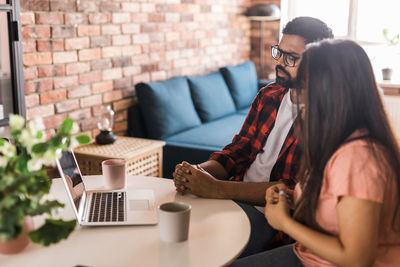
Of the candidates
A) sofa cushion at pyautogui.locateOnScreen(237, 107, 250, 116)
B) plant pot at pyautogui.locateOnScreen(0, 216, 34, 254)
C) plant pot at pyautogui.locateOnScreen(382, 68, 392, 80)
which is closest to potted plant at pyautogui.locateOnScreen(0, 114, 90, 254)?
plant pot at pyautogui.locateOnScreen(0, 216, 34, 254)

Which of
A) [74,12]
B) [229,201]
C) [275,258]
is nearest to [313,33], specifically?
[229,201]

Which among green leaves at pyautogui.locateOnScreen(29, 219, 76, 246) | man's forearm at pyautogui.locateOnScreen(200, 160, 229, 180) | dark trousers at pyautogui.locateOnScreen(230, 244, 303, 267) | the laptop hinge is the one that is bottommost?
dark trousers at pyautogui.locateOnScreen(230, 244, 303, 267)

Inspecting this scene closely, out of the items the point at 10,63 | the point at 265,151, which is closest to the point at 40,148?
the point at 265,151

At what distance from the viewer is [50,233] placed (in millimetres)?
919

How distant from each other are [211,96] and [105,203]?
8.27ft

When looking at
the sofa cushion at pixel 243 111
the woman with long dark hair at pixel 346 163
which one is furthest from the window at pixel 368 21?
the woman with long dark hair at pixel 346 163

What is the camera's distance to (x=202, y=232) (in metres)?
1.23

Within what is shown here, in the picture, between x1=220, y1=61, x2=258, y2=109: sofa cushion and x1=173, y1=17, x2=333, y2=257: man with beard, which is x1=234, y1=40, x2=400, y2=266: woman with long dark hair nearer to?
x1=173, y1=17, x2=333, y2=257: man with beard

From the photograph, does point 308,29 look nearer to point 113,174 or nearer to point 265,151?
point 265,151

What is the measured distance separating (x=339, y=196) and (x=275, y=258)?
397 millimetres

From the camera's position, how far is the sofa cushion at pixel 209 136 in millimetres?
3168

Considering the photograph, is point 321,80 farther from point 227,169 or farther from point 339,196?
point 227,169

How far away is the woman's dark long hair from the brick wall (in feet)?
6.01

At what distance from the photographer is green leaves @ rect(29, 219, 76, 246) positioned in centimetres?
90
